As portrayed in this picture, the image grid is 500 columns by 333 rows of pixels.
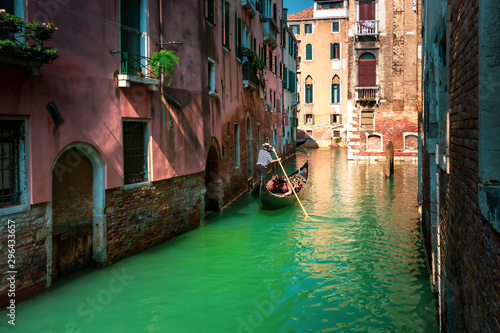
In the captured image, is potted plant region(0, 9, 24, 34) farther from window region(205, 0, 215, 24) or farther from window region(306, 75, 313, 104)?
window region(306, 75, 313, 104)

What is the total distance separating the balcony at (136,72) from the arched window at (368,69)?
59.7 feet

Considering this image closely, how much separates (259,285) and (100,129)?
3.16 metres

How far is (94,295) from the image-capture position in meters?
5.97

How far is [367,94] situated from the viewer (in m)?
24.2

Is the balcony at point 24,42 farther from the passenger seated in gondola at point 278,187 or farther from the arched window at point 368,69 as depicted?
the arched window at point 368,69

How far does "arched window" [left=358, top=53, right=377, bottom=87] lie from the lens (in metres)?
24.1

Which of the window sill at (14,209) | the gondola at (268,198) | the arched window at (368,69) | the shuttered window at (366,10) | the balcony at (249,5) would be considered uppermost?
the shuttered window at (366,10)

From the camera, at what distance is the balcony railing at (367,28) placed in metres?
23.8

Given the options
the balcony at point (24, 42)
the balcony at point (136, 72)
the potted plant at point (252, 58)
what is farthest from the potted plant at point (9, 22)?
the potted plant at point (252, 58)

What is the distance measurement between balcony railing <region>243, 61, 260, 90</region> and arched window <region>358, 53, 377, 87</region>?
393 inches

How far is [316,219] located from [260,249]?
297 centimetres

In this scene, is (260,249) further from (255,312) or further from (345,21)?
(345,21)

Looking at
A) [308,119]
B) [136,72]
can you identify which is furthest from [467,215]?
[308,119]

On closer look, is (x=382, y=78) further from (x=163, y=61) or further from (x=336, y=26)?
(x=163, y=61)
